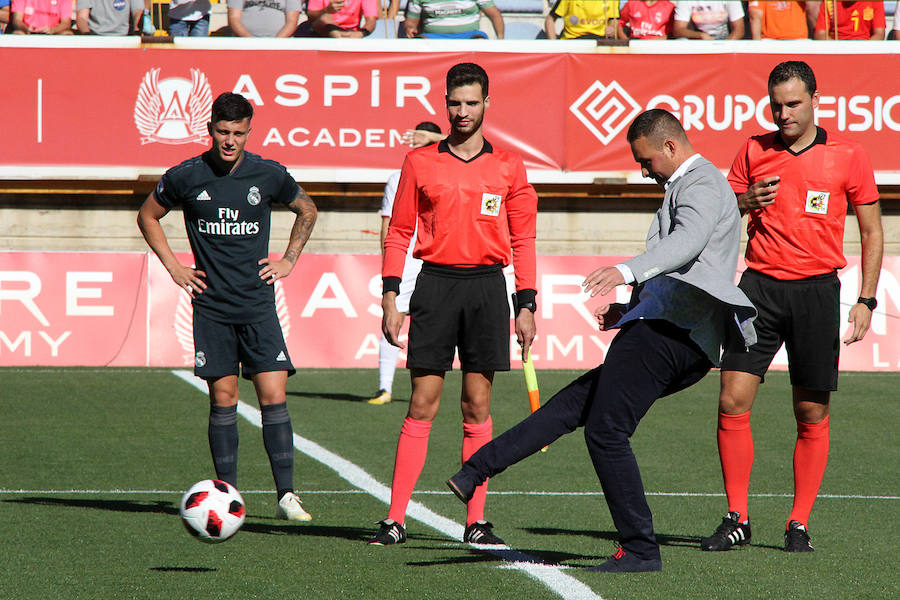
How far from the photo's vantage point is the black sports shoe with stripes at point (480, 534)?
5.72 meters

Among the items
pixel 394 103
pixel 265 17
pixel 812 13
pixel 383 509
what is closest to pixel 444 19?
pixel 394 103

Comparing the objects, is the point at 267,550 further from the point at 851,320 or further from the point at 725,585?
the point at 851,320

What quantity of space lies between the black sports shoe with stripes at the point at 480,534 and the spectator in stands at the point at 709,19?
38.0 ft

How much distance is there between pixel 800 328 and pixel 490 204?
1.48 meters

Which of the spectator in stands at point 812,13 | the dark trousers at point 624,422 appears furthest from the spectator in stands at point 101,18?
the dark trousers at point 624,422

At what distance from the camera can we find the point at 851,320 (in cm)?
609

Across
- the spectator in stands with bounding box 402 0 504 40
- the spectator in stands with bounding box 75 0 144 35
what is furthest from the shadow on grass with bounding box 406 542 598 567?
the spectator in stands with bounding box 75 0 144 35

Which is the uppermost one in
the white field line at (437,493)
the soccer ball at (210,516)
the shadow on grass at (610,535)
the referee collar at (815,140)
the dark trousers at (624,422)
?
the referee collar at (815,140)

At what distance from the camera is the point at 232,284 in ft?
21.3

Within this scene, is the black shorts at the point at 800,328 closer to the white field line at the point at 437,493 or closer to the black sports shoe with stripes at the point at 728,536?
the black sports shoe with stripes at the point at 728,536

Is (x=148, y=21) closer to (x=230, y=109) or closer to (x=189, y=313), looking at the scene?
(x=189, y=313)

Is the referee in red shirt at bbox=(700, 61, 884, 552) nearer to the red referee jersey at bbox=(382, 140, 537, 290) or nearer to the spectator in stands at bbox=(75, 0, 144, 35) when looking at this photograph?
the red referee jersey at bbox=(382, 140, 537, 290)

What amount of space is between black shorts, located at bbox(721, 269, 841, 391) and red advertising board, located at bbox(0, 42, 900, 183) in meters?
9.63

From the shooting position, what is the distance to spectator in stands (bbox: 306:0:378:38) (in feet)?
52.7
